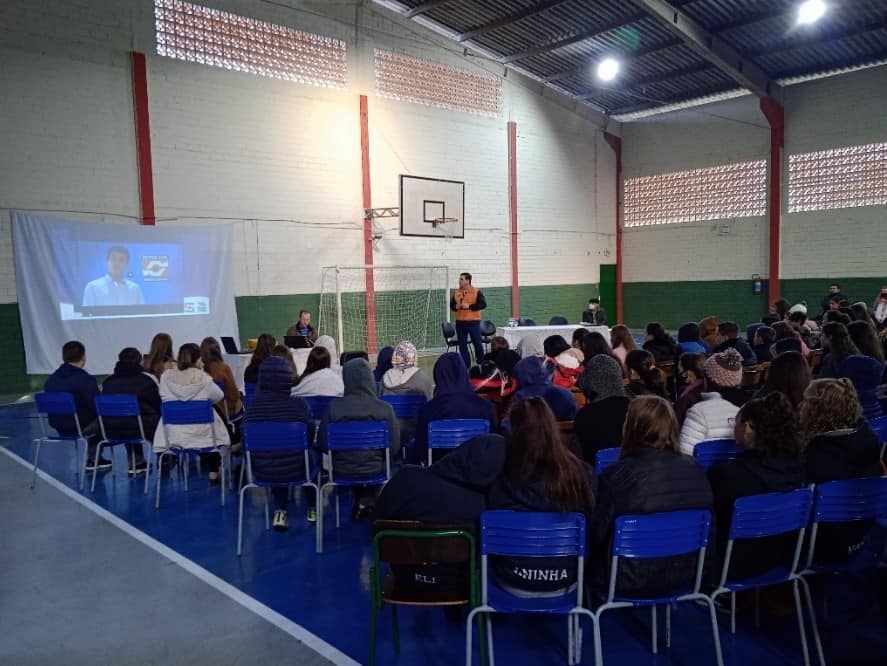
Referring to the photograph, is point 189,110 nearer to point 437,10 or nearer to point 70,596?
point 437,10

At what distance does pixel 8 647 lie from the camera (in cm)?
283

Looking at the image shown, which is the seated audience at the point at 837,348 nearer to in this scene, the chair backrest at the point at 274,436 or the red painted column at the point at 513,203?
the chair backrest at the point at 274,436

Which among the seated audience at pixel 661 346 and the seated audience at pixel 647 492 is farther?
the seated audience at pixel 661 346

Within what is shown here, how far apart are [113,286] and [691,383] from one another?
871 cm

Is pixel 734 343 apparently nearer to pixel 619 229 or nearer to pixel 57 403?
pixel 57 403

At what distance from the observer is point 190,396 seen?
16.0 ft

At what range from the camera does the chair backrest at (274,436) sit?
12.4ft

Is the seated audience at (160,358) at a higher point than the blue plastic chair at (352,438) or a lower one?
higher

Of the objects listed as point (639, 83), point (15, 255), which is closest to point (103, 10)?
point (15, 255)

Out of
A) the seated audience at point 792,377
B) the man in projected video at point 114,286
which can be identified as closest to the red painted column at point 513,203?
the man in projected video at point 114,286

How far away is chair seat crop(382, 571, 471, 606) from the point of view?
7.89 feet

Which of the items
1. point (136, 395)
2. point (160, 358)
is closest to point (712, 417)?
point (136, 395)

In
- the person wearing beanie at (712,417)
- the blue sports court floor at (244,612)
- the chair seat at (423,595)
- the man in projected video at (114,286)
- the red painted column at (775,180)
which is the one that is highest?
the red painted column at (775,180)

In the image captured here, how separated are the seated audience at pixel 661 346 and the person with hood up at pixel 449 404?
2.85 meters
